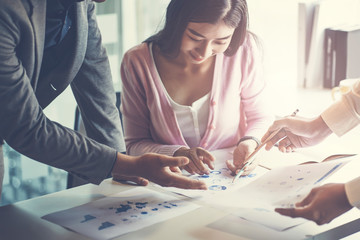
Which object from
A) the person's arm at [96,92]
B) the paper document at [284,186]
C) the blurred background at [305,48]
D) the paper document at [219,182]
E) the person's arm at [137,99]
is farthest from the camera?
the blurred background at [305,48]

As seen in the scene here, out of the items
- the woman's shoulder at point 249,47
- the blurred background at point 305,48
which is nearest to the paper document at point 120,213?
the woman's shoulder at point 249,47

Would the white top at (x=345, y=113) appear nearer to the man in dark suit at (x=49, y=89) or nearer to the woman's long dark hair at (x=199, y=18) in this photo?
the woman's long dark hair at (x=199, y=18)

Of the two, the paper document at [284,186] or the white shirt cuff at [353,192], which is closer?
the white shirt cuff at [353,192]

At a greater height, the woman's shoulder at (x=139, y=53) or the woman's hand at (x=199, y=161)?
the woman's shoulder at (x=139, y=53)

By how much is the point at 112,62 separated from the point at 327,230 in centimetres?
214

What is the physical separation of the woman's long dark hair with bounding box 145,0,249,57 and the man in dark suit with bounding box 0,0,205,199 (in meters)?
0.26

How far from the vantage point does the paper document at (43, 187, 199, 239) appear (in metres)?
1.24

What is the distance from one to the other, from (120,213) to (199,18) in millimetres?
662

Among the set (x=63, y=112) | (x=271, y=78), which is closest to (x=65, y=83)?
(x=271, y=78)

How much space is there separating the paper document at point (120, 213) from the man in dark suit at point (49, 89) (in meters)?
0.06

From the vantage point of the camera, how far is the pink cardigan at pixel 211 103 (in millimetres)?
1795

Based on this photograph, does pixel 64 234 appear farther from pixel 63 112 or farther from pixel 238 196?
pixel 63 112

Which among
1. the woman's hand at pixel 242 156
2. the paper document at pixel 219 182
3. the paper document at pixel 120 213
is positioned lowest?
the paper document at pixel 120 213

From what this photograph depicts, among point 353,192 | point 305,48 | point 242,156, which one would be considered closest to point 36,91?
point 242,156
